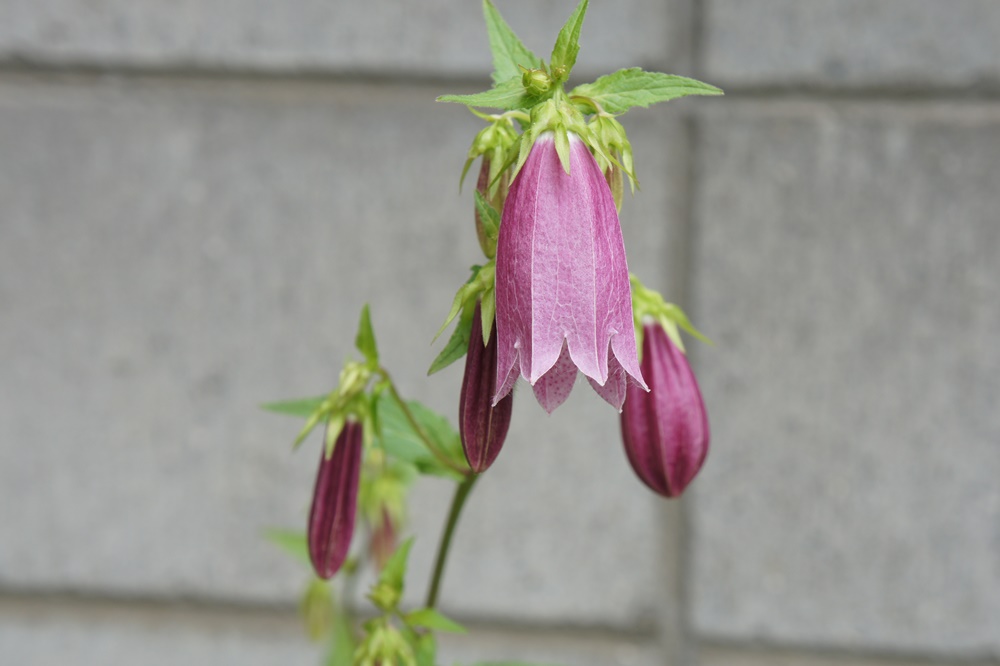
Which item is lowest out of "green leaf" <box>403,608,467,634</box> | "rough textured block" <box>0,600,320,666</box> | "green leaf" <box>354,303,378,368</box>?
"rough textured block" <box>0,600,320,666</box>

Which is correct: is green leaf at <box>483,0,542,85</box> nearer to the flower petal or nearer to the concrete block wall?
the flower petal

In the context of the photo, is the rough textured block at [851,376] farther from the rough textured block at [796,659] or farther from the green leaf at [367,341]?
the green leaf at [367,341]

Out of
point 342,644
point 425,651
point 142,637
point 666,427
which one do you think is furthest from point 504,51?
point 142,637

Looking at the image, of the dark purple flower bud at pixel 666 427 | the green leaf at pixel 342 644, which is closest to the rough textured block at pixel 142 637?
the green leaf at pixel 342 644

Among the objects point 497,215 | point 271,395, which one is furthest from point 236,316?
point 497,215

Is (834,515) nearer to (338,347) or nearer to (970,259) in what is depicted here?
(970,259)

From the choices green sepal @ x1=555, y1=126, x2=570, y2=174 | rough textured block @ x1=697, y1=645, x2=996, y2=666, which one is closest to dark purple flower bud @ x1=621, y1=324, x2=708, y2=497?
green sepal @ x1=555, y1=126, x2=570, y2=174

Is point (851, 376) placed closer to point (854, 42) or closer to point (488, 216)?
point (854, 42)
